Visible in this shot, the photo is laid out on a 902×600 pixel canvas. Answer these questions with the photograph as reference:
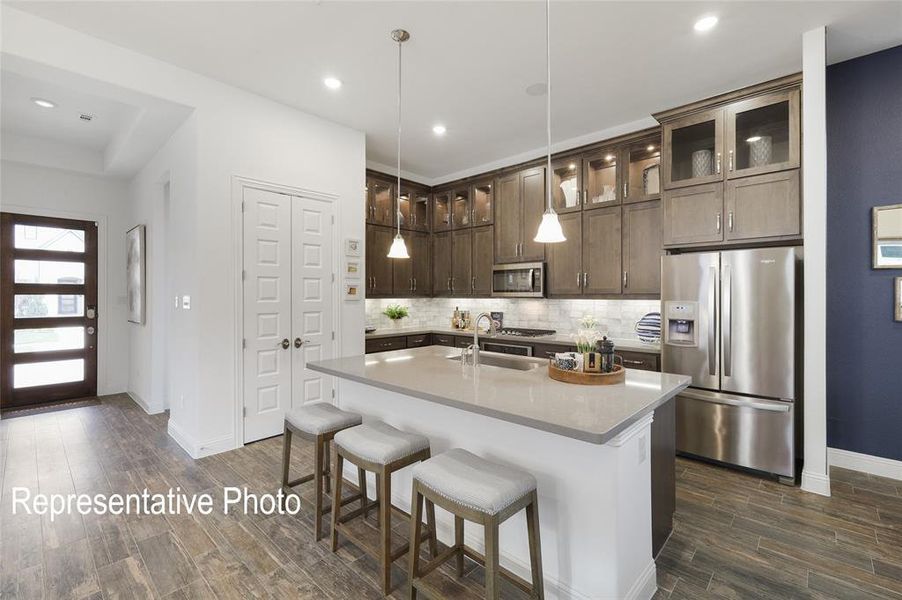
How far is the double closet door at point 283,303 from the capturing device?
3.72 m

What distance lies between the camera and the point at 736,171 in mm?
3309

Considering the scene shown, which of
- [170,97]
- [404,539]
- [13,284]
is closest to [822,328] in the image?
[404,539]

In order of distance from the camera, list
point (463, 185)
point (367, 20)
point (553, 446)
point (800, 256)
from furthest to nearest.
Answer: point (463, 185), point (800, 256), point (367, 20), point (553, 446)

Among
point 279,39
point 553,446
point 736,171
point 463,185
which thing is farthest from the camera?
point 463,185

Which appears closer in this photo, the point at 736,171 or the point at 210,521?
the point at 210,521

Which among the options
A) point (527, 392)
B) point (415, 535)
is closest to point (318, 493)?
point (415, 535)

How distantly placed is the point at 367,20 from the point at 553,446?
9.29 feet

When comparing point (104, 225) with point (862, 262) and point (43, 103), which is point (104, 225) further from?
point (862, 262)

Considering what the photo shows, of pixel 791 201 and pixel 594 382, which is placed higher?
pixel 791 201

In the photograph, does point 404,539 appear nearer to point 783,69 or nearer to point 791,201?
point 791,201

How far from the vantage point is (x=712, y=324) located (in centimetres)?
325

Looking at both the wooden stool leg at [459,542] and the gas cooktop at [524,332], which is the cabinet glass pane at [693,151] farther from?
the wooden stool leg at [459,542]

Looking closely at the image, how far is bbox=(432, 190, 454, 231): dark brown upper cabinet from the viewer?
5.82 meters

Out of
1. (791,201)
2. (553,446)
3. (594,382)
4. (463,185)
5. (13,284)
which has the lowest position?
(553,446)
